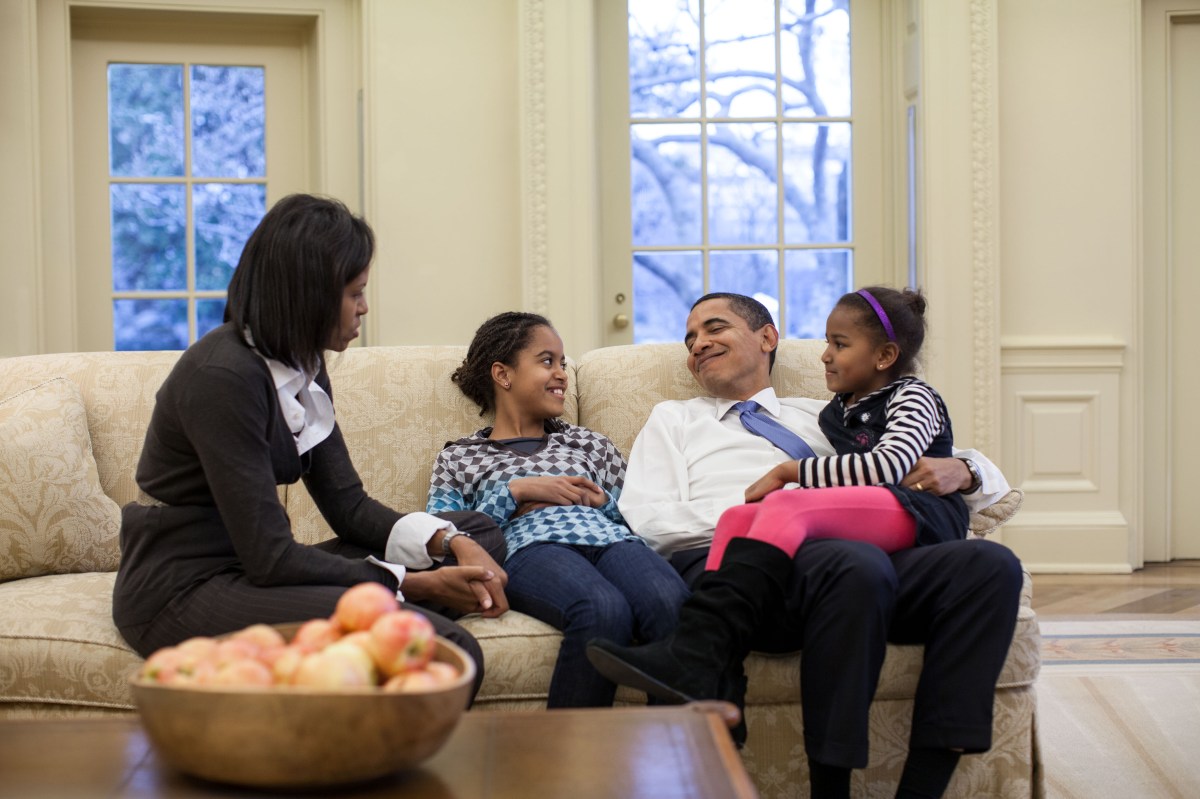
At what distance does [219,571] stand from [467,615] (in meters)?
0.40

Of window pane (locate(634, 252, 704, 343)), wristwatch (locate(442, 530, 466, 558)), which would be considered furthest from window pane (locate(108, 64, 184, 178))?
wristwatch (locate(442, 530, 466, 558))

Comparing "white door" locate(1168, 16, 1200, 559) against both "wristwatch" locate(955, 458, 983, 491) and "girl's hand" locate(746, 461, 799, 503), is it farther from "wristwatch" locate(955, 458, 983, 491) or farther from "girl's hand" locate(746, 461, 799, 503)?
"girl's hand" locate(746, 461, 799, 503)

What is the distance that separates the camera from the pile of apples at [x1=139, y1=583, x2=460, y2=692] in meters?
1.07

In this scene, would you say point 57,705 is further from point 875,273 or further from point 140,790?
point 875,273

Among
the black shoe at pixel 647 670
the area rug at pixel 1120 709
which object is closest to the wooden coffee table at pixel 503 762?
the black shoe at pixel 647 670

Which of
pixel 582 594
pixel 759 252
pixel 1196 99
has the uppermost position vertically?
pixel 1196 99

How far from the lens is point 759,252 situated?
4.47 m

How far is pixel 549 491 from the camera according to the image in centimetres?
221

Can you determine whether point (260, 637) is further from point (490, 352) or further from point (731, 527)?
point (490, 352)

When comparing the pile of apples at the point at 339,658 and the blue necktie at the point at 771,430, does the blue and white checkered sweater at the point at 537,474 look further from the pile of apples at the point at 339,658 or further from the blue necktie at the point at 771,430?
the pile of apples at the point at 339,658

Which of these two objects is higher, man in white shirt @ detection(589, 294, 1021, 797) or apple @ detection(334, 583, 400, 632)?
apple @ detection(334, 583, 400, 632)

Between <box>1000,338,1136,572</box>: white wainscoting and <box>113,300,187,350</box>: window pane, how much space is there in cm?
298

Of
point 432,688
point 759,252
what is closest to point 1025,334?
point 759,252

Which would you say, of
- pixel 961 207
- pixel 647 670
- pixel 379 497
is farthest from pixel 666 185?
pixel 647 670
